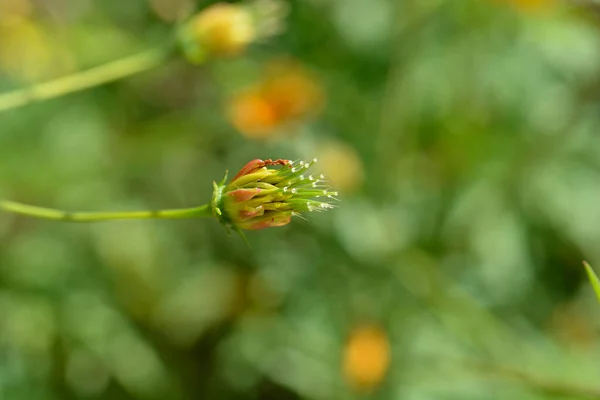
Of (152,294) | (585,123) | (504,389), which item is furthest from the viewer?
(585,123)

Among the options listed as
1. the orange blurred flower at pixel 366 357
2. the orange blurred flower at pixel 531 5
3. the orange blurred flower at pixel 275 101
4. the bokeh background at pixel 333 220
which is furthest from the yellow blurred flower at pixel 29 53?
the orange blurred flower at pixel 531 5

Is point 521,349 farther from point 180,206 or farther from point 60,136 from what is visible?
point 60,136

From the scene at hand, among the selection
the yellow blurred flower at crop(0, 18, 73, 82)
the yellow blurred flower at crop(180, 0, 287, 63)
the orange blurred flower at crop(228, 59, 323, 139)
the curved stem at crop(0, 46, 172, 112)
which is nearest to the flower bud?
the curved stem at crop(0, 46, 172, 112)

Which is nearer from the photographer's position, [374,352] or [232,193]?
[232,193]

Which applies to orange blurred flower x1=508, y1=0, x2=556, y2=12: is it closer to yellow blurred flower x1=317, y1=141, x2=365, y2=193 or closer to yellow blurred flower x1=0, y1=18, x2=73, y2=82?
yellow blurred flower x1=317, y1=141, x2=365, y2=193

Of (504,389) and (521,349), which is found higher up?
(521,349)

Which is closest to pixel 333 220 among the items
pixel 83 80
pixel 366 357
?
pixel 366 357

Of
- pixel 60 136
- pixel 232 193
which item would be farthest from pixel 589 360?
pixel 60 136

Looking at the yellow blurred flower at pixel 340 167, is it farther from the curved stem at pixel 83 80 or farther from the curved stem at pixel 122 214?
the curved stem at pixel 122 214

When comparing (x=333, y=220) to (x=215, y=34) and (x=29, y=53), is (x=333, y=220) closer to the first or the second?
(x=215, y=34)
